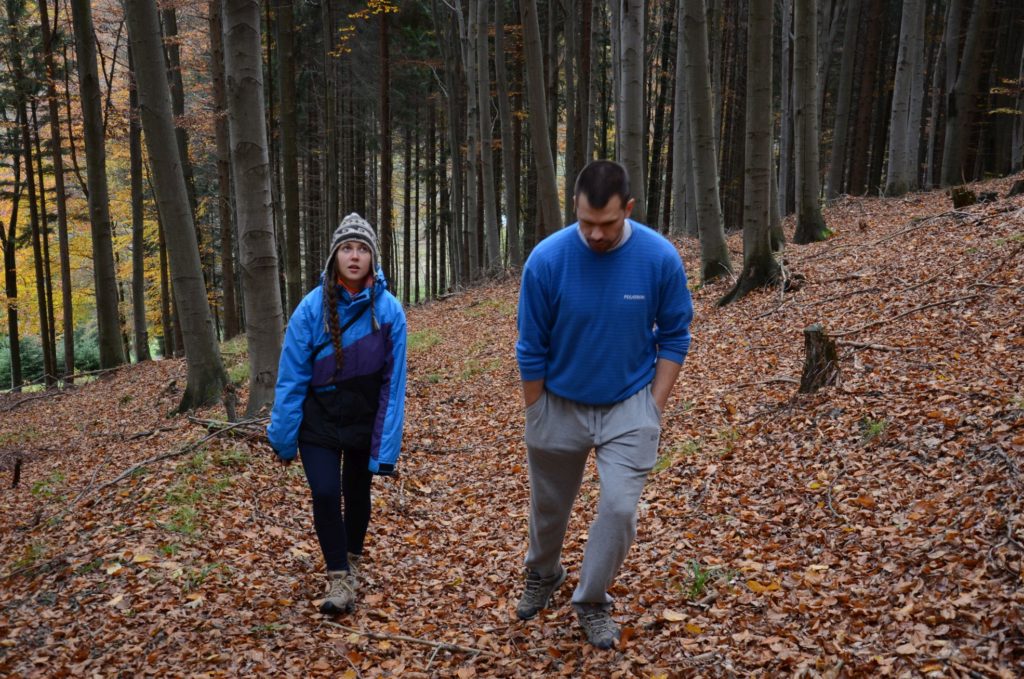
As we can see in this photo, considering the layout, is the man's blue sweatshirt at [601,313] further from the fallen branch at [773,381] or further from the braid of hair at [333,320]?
the fallen branch at [773,381]

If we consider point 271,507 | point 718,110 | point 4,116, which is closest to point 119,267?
point 4,116

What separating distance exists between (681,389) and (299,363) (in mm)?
5047

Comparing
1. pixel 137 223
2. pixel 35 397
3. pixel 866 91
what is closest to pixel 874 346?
pixel 866 91

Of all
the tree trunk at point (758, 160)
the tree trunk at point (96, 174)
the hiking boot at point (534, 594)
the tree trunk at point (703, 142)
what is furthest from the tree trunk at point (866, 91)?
the hiking boot at point (534, 594)

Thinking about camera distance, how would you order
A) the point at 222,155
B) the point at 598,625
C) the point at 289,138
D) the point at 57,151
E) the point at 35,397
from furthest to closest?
the point at 57,151
the point at 222,155
the point at 35,397
the point at 289,138
the point at 598,625

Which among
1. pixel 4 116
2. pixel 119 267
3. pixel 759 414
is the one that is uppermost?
pixel 4 116

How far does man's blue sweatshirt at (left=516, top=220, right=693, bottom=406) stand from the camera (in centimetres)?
342

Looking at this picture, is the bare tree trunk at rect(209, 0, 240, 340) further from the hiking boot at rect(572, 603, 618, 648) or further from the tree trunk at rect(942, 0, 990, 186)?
the tree trunk at rect(942, 0, 990, 186)

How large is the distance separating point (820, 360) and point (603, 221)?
396cm

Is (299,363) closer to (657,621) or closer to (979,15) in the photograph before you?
(657,621)

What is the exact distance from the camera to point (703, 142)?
38.4 feet

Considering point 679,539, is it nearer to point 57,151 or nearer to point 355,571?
point 355,571

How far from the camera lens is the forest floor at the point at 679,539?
3.62m

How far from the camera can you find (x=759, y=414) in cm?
658
